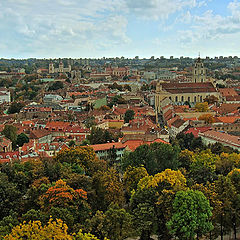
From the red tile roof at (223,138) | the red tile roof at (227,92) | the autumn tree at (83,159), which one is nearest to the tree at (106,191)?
the autumn tree at (83,159)

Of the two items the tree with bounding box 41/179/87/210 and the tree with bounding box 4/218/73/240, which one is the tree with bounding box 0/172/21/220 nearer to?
the tree with bounding box 41/179/87/210

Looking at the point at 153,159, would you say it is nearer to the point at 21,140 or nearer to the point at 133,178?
the point at 133,178

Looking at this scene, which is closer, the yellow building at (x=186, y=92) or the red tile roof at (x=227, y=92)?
the yellow building at (x=186, y=92)

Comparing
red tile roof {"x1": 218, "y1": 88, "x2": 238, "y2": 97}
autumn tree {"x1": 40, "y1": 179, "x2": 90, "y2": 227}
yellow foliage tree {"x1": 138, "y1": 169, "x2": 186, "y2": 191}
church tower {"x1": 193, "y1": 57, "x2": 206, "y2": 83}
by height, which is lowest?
autumn tree {"x1": 40, "y1": 179, "x2": 90, "y2": 227}

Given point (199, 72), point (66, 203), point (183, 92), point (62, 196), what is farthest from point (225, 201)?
point (199, 72)

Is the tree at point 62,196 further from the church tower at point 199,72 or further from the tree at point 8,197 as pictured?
the church tower at point 199,72

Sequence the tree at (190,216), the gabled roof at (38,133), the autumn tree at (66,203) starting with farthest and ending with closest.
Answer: the gabled roof at (38,133) → the autumn tree at (66,203) → the tree at (190,216)

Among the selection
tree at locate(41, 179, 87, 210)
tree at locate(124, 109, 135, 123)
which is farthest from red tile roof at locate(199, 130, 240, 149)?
tree at locate(41, 179, 87, 210)

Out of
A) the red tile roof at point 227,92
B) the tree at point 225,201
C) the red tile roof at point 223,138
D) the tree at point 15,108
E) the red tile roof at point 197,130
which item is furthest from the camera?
the red tile roof at point 227,92
